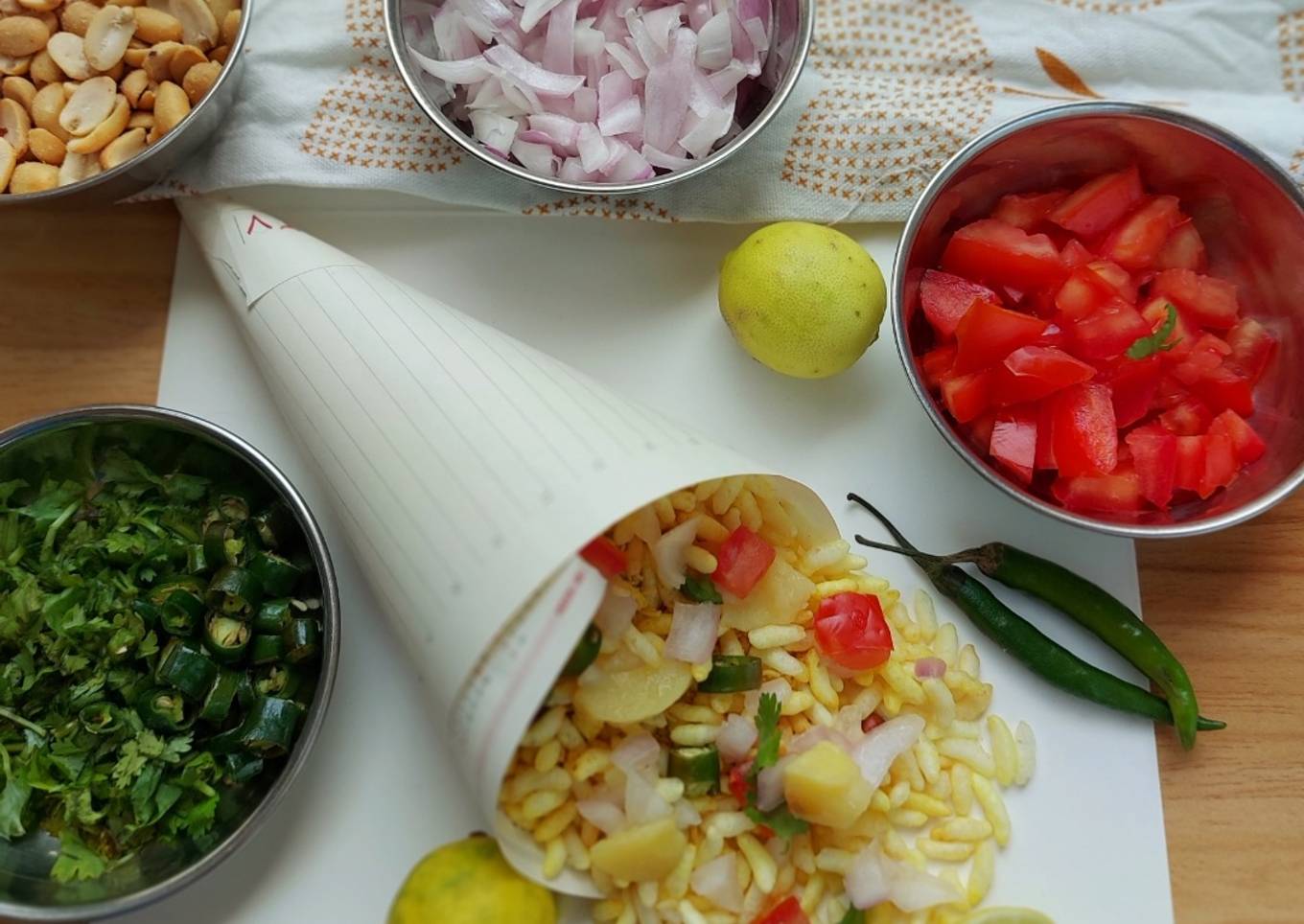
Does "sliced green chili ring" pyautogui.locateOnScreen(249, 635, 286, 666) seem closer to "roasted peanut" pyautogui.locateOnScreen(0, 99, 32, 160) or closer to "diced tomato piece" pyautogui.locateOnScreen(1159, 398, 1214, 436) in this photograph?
"roasted peanut" pyautogui.locateOnScreen(0, 99, 32, 160)

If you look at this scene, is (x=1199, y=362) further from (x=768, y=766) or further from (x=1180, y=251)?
(x=768, y=766)

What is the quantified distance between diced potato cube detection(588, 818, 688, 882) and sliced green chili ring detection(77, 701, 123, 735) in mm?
509

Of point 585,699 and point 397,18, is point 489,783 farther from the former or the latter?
point 397,18

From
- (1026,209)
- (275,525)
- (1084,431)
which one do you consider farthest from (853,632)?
(275,525)

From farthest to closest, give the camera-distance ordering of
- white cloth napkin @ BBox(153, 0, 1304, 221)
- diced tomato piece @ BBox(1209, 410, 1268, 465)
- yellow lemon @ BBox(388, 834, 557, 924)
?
white cloth napkin @ BBox(153, 0, 1304, 221) → diced tomato piece @ BBox(1209, 410, 1268, 465) → yellow lemon @ BBox(388, 834, 557, 924)

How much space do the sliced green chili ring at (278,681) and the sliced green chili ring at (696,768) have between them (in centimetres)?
42

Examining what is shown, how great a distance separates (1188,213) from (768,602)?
2.25ft

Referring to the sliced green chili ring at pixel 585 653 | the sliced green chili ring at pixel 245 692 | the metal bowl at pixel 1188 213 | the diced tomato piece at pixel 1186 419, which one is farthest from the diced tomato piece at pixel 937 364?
the sliced green chili ring at pixel 245 692

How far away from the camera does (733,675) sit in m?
1.16

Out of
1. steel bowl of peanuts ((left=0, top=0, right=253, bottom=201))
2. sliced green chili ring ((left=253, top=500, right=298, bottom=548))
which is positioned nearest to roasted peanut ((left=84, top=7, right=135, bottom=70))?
steel bowl of peanuts ((left=0, top=0, right=253, bottom=201))

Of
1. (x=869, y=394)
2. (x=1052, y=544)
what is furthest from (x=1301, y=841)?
(x=869, y=394)

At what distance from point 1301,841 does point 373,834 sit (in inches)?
41.3

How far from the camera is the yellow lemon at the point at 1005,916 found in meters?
1.18

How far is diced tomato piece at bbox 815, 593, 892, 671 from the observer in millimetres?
1178
